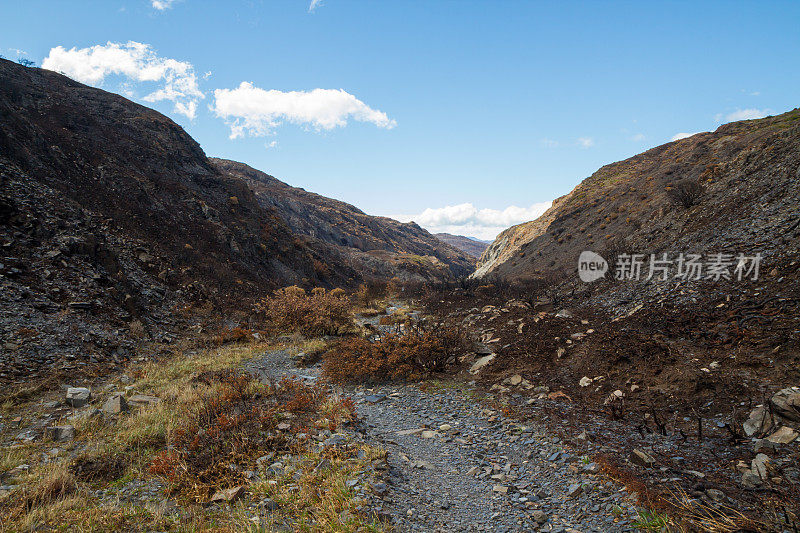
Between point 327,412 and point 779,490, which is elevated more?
point 779,490

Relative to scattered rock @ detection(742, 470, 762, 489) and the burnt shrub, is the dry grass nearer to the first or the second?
scattered rock @ detection(742, 470, 762, 489)

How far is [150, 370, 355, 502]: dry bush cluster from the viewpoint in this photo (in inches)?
211

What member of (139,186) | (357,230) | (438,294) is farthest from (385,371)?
(357,230)

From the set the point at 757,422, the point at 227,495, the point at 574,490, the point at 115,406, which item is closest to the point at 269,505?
the point at 227,495

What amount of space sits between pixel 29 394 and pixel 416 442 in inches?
373

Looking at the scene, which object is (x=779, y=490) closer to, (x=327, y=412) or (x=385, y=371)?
(x=327, y=412)

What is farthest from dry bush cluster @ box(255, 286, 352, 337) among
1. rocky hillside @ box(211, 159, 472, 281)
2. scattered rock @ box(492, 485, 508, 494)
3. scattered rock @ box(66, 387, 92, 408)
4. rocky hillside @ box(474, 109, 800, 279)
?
rocky hillside @ box(211, 159, 472, 281)

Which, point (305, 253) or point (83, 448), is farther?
point (305, 253)

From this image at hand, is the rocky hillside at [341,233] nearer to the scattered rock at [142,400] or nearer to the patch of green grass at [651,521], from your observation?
the scattered rock at [142,400]

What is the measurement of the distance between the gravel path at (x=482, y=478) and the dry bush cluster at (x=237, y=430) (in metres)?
1.41

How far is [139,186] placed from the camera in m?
27.4

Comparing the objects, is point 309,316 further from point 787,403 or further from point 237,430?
point 787,403

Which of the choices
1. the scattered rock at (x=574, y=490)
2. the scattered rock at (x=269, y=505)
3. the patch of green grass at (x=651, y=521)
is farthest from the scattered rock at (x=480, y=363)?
the scattered rock at (x=269, y=505)

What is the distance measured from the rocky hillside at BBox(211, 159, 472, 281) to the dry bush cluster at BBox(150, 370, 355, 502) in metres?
43.0
